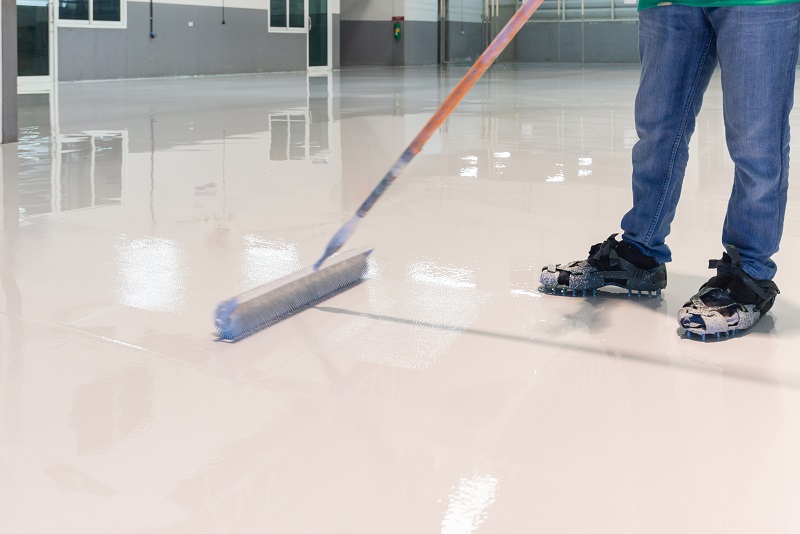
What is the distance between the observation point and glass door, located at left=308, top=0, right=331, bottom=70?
17281 mm

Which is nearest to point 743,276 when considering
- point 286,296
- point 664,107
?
point 664,107

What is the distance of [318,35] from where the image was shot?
17.4 meters

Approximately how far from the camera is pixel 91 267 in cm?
239

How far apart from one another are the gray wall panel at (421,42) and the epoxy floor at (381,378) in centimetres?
1640

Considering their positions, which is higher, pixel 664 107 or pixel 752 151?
pixel 664 107

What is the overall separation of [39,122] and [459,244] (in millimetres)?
4702

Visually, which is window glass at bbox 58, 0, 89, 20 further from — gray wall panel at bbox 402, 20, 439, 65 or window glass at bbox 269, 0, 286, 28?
gray wall panel at bbox 402, 20, 439, 65

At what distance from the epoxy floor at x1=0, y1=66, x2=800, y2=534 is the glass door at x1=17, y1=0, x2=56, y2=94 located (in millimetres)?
8892

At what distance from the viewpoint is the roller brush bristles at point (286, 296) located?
1.81m

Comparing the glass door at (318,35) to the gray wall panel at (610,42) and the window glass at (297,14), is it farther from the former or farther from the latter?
the gray wall panel at (610,42)

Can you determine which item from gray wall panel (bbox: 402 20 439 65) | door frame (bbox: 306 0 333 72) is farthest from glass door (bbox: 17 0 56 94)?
gray wall panel (bbox: 402 20 439 65)

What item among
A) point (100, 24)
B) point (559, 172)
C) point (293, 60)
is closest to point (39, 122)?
point (559, 172)

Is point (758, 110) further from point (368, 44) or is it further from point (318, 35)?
point (368, 44)

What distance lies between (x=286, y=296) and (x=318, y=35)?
16.1m
